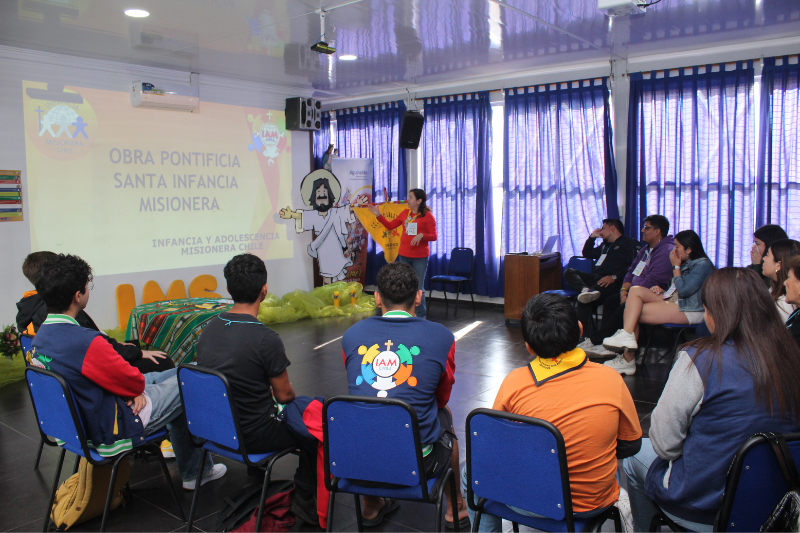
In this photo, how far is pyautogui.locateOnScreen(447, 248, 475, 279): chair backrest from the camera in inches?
292

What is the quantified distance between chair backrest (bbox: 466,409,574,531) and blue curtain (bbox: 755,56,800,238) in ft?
16.8

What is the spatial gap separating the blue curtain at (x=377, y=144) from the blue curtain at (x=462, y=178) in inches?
18.6

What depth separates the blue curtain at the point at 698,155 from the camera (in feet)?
18.6

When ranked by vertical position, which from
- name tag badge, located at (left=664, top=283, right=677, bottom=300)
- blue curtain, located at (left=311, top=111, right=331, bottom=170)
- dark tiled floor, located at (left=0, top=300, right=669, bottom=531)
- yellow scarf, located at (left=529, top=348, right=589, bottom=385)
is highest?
blue curtain, located at (left=311, top=111, right=331, bottom=170)

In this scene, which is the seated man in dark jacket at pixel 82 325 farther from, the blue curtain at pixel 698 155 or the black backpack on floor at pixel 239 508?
the blue curtain at pixel 698 155

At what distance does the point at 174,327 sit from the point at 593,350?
3566 millimetres

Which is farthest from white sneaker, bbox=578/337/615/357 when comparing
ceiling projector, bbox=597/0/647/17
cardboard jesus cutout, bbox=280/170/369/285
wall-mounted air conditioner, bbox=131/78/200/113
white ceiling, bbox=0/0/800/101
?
wall-mounted air conditioner, bbox=131/78/200/113

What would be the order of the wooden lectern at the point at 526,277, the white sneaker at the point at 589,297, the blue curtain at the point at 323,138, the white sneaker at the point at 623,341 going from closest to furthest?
the white sneaker at the point at 623,341 < the white sneaker at the point at 589,297 < the wooden lectern at the point at 526,277 < the blue curtain at the point at 323,138

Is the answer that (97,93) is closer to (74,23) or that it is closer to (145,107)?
(145,107)

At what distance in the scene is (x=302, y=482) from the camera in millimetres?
2541

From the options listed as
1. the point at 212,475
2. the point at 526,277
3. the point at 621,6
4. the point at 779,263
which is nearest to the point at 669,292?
the point at 779,263

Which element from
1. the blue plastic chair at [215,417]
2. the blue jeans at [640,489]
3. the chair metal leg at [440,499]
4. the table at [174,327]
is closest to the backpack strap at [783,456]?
the blue jeans at [640,489]

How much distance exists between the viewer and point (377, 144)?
8.37m

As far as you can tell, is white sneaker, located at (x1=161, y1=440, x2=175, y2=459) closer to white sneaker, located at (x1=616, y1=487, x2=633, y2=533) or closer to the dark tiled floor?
the dark tiled floor
